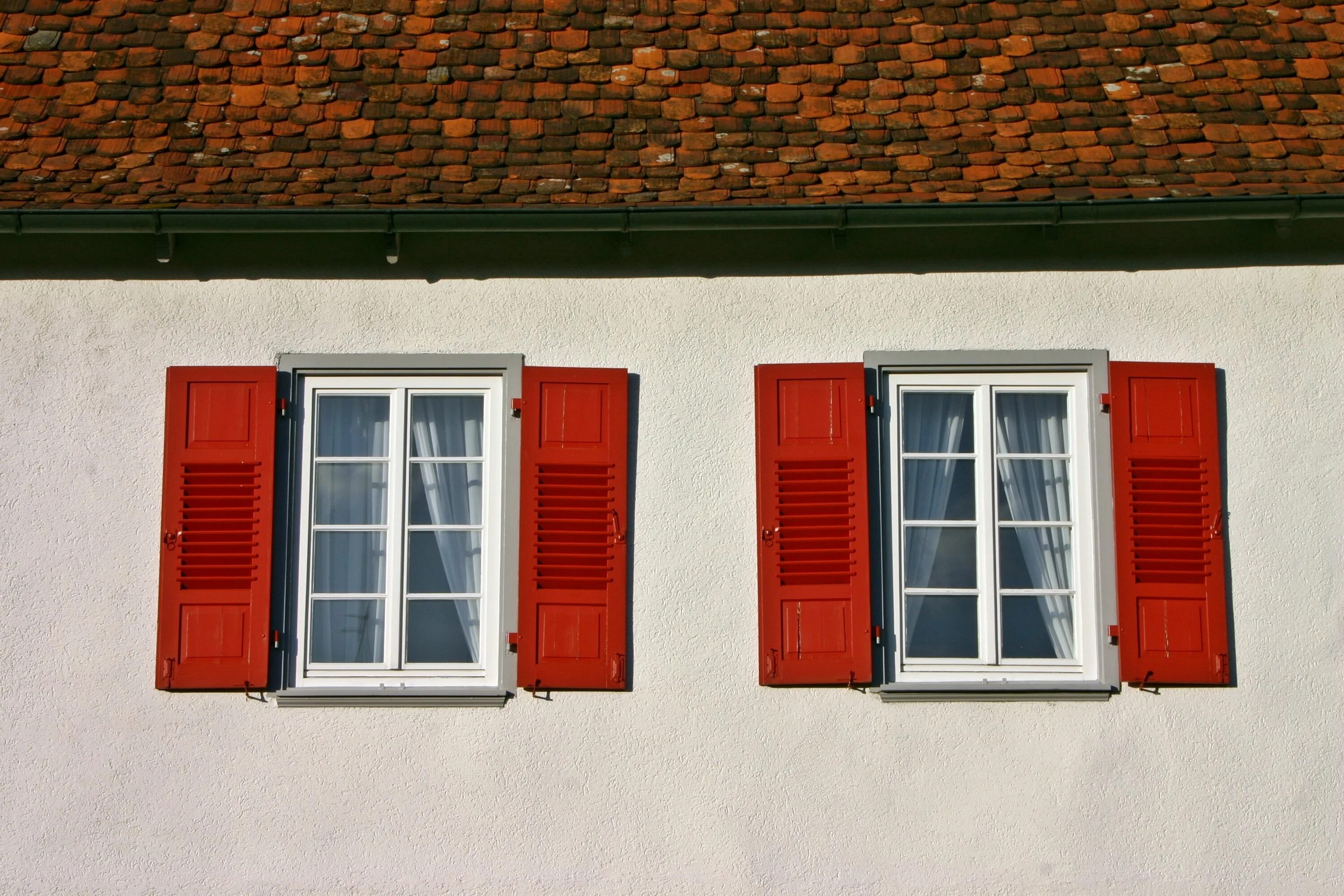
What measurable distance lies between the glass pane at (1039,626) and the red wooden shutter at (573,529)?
1.75m

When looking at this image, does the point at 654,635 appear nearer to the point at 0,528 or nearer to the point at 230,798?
the point at 230,798

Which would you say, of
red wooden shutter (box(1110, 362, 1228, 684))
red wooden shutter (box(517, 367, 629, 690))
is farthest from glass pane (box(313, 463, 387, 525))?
red wooden shutter (box(1110, 362, 1228, 684))

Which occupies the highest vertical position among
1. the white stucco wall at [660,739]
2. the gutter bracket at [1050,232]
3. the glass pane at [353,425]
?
the gutter bracket at [1050,232]

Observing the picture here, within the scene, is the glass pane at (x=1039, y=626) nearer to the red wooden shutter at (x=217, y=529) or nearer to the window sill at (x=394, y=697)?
the window sill at (x=394, y=697)

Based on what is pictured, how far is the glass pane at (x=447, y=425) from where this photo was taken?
21.7 ft

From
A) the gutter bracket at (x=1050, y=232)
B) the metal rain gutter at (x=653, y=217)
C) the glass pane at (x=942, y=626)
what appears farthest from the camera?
the gutter bracket at (x=1050, y=232)

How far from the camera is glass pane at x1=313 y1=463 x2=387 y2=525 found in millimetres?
6582

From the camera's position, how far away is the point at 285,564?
649 centimetres

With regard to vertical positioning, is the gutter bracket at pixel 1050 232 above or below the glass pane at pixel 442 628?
above

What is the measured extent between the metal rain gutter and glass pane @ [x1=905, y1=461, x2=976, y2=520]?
1.10 m

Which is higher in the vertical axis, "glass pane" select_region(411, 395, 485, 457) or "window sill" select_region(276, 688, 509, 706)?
"glass pane" select_region(411, 395, 485, 457)

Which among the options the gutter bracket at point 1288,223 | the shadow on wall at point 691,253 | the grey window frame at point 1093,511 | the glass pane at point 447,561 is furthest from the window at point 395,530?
the gutter bracket at point 1288,223

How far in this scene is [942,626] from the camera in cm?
653

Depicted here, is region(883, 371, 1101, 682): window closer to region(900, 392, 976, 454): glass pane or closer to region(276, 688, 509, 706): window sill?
region(900, 392, 976, 454): glass pane
